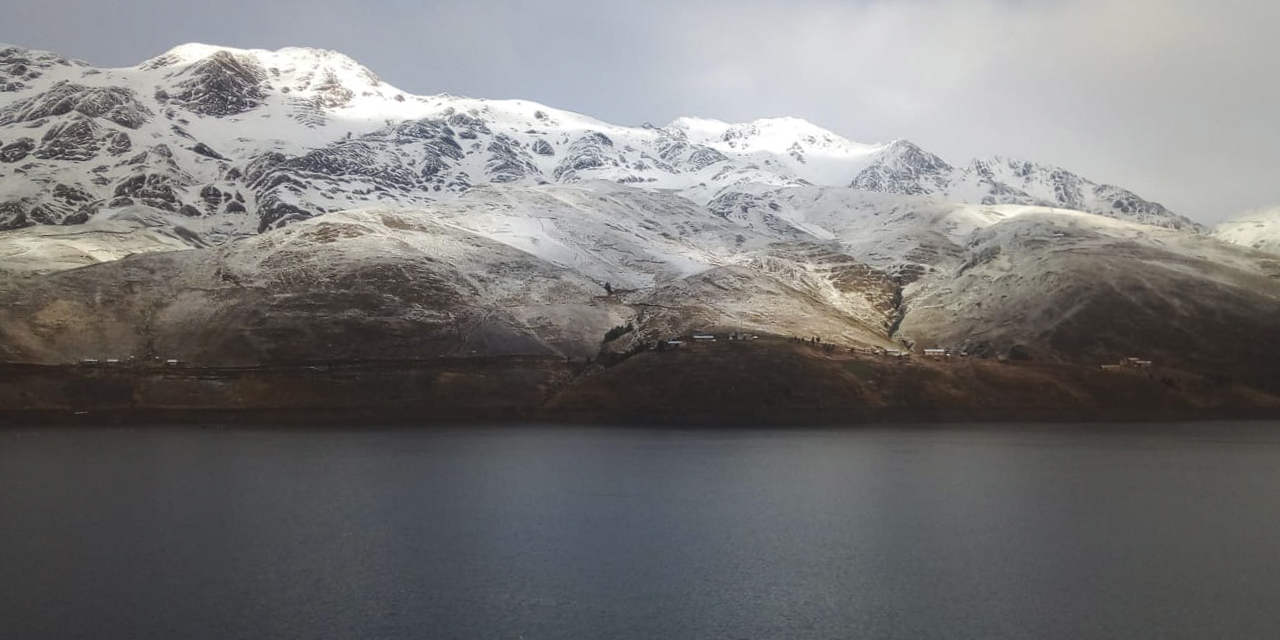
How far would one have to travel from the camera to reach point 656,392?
148500 millimetres

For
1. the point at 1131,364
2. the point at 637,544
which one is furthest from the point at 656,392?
the point at 637,544

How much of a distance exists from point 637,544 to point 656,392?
9150 centimetres

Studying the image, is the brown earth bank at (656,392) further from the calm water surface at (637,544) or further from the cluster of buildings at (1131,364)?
the calm water surface at (637,544)

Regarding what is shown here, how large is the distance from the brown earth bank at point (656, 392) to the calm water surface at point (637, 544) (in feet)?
128

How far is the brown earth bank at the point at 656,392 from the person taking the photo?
5482 inches

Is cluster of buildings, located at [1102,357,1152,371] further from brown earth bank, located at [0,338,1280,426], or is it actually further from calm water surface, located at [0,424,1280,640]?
calm water surface, located at [0,424,1280,640]

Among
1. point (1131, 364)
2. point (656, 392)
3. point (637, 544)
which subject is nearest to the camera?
point (637, 544)

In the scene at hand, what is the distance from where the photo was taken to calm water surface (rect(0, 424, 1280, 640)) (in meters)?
41.9

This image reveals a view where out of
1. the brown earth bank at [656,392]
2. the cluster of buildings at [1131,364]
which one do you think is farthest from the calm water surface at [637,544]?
the cluster of buildings at [1131,364]

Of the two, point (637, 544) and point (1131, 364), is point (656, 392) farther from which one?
point (637, 544)

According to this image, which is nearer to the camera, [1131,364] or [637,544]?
[637,544]

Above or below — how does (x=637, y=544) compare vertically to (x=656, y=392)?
below

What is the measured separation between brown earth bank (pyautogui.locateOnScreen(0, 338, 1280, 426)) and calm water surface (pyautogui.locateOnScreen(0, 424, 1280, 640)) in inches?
1536

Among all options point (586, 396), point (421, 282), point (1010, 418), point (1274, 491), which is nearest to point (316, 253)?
point (421, 282)
